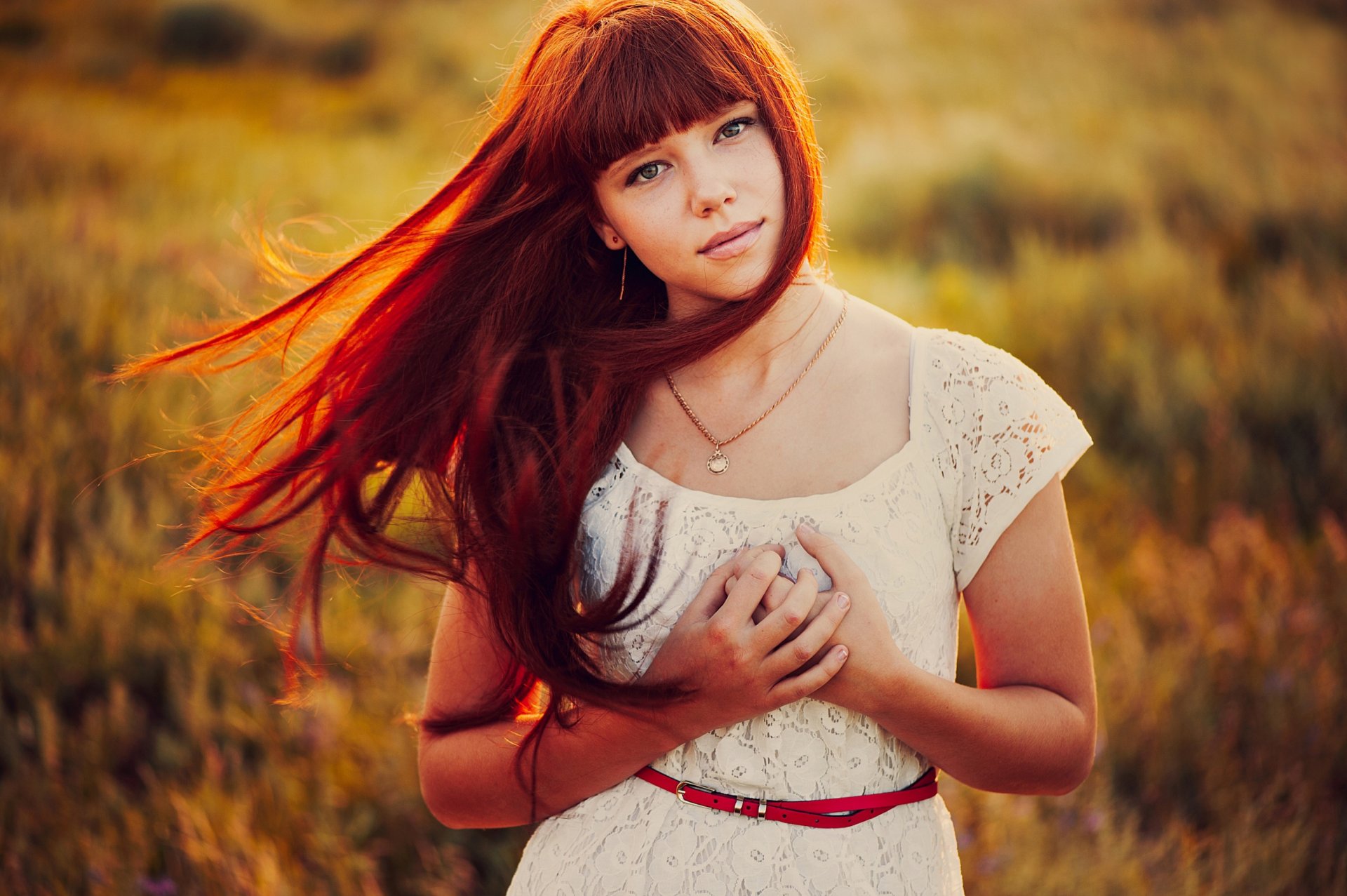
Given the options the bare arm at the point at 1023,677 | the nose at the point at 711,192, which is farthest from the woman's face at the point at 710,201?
the bare arm at the point at 1023,677

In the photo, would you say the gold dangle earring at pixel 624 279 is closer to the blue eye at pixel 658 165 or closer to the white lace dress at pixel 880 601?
the blue eye at pixel 658 165

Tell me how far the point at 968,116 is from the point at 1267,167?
289 centimetres

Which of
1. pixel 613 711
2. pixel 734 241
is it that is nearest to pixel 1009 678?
pixel 613 711

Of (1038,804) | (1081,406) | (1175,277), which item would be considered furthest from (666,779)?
(1175,277)

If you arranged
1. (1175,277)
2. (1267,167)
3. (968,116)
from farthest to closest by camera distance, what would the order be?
(968,116) → (1267,167) → (1175,277)

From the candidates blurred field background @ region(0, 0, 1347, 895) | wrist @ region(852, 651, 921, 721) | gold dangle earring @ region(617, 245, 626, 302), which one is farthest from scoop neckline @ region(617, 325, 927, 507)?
blurred field background @ region(0, 0, 1347, 895)

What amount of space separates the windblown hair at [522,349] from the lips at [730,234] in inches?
2.6

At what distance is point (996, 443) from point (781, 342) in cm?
37

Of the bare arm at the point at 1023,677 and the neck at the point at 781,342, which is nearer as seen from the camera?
the bare arm at the point at 1023,677

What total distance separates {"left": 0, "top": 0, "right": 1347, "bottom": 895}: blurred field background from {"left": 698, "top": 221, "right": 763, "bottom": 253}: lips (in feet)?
2.36

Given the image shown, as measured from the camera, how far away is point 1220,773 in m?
2.81

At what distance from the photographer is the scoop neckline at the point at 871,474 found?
4.91 feet

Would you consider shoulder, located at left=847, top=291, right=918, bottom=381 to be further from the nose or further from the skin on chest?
the nose

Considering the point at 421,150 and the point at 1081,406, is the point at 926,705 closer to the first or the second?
the point at 1081,406
